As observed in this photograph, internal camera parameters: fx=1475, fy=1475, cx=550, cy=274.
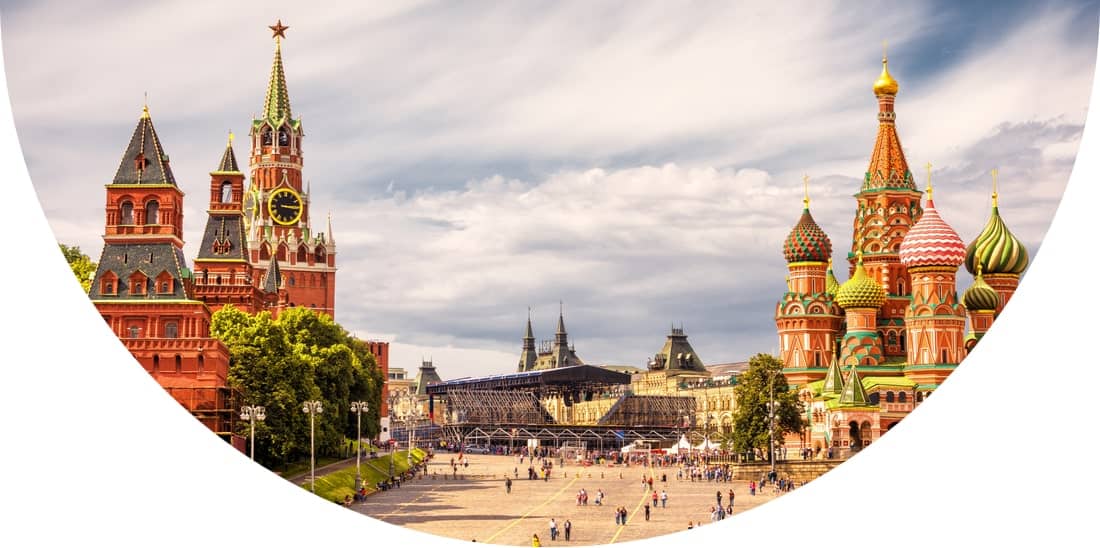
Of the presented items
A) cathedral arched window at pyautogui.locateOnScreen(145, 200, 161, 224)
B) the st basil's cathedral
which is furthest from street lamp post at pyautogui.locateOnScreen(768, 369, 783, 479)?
cathedral arched window at pyautogui.locateOnScreen(145, 200, 161, 224)

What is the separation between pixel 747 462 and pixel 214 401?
33.9 meters

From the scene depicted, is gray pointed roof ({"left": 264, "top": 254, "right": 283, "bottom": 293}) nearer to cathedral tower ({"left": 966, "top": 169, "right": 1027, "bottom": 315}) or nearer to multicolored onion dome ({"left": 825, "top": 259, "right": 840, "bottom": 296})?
multicolored onion dome ({"left": 825, "top": 259, "right": 840, "bottom": 296})

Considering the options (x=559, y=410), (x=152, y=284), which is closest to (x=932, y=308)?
(x=152, y=284)

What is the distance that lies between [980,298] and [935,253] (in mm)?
5701

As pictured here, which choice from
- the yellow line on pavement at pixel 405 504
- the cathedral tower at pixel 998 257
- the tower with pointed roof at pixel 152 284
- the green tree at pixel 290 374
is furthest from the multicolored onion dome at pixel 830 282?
the tower with pointed roof at pixel 152 284

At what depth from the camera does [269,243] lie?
106 meters

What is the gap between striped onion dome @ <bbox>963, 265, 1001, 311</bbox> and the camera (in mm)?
88875

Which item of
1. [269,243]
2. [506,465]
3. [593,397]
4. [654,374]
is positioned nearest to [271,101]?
[269,243]

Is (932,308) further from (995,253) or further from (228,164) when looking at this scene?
(228,164)

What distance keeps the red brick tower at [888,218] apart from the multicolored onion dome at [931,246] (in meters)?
9.39

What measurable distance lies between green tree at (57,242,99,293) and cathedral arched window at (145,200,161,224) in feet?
24.8

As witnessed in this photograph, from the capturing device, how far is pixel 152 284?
55.5 m

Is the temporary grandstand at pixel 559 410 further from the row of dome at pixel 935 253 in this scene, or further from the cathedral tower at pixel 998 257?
the cathedral tower at pixel 998 257

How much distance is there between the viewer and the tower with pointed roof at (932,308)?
85.0 m
